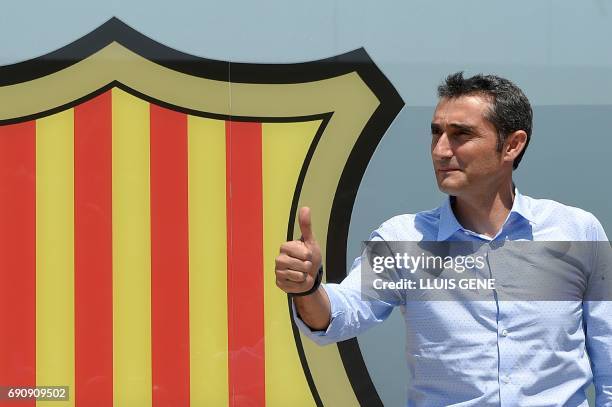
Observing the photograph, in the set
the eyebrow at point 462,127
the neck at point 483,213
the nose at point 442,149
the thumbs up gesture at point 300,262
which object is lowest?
the thumbs up gesture at point 300,262

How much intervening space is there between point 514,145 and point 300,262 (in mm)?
478

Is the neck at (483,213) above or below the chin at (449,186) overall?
below

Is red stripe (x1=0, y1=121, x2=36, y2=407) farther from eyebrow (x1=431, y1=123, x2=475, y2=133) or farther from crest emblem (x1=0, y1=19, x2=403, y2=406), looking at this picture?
eyebrow (x1=431, y1=123, x2=475, y2=133)

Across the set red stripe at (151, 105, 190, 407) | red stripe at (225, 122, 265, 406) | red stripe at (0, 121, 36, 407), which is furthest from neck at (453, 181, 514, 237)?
red stripe at (0, 121, 36, 407)

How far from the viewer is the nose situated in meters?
1.31

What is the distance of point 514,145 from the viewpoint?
1.38 meters

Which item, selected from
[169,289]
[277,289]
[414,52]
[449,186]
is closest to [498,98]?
[449,186]

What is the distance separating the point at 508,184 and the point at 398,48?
2.10 ft

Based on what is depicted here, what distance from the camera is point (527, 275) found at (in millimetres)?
1348

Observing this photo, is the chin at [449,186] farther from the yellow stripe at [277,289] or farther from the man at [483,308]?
the yellow stripe at [277,289]

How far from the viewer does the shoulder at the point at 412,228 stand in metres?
1.35

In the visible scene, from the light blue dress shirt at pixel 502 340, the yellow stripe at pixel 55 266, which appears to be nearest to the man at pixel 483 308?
the light blue dress shirt at pixel 502 340

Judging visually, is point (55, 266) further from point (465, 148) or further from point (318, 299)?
point (465, 148)

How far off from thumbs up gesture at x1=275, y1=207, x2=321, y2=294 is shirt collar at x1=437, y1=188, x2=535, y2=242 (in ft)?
0.91
